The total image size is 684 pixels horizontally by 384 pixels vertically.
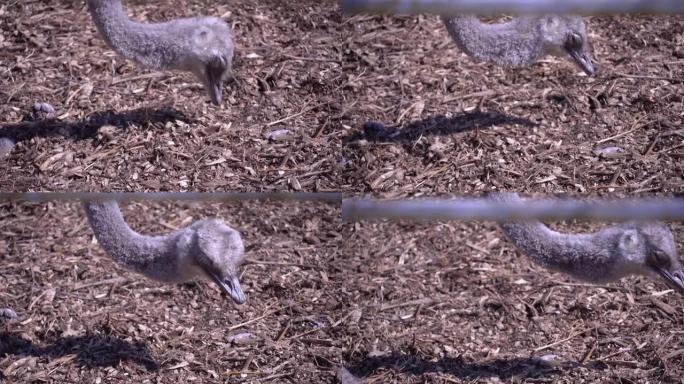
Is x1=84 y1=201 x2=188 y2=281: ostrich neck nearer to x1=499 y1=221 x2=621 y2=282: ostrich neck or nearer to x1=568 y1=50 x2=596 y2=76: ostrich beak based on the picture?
x1=499 y1=221 x2=621 y2=282: ostrich neck

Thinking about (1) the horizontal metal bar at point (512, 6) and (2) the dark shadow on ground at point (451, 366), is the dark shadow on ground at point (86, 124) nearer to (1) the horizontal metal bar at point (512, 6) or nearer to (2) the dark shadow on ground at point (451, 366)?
(1) the horizontal metal bar at point (512, 6)

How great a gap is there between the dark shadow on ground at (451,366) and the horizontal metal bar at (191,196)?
0.42m

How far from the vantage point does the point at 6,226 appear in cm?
274

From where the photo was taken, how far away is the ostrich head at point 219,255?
266cm

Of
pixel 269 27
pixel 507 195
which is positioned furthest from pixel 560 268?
pixel 269 27

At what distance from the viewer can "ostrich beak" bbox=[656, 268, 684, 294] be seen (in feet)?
8.68

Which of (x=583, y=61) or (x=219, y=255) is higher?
(x=583, y=61)

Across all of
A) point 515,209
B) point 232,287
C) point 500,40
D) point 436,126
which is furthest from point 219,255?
point 500,40

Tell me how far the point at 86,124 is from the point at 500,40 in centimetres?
105

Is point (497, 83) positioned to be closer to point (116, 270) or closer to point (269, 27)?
point (269, 27)

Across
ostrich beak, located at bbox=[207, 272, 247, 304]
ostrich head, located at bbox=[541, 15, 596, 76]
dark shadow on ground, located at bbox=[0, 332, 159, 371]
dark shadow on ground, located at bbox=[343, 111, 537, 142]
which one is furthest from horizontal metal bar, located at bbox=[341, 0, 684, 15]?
dark shadow on ground, located at bbox=[0, 332, 159, 371]

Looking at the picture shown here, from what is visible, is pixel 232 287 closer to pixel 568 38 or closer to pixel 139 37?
pixel 139 37

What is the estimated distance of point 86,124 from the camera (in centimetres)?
270

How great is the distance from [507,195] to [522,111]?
0.21 m
